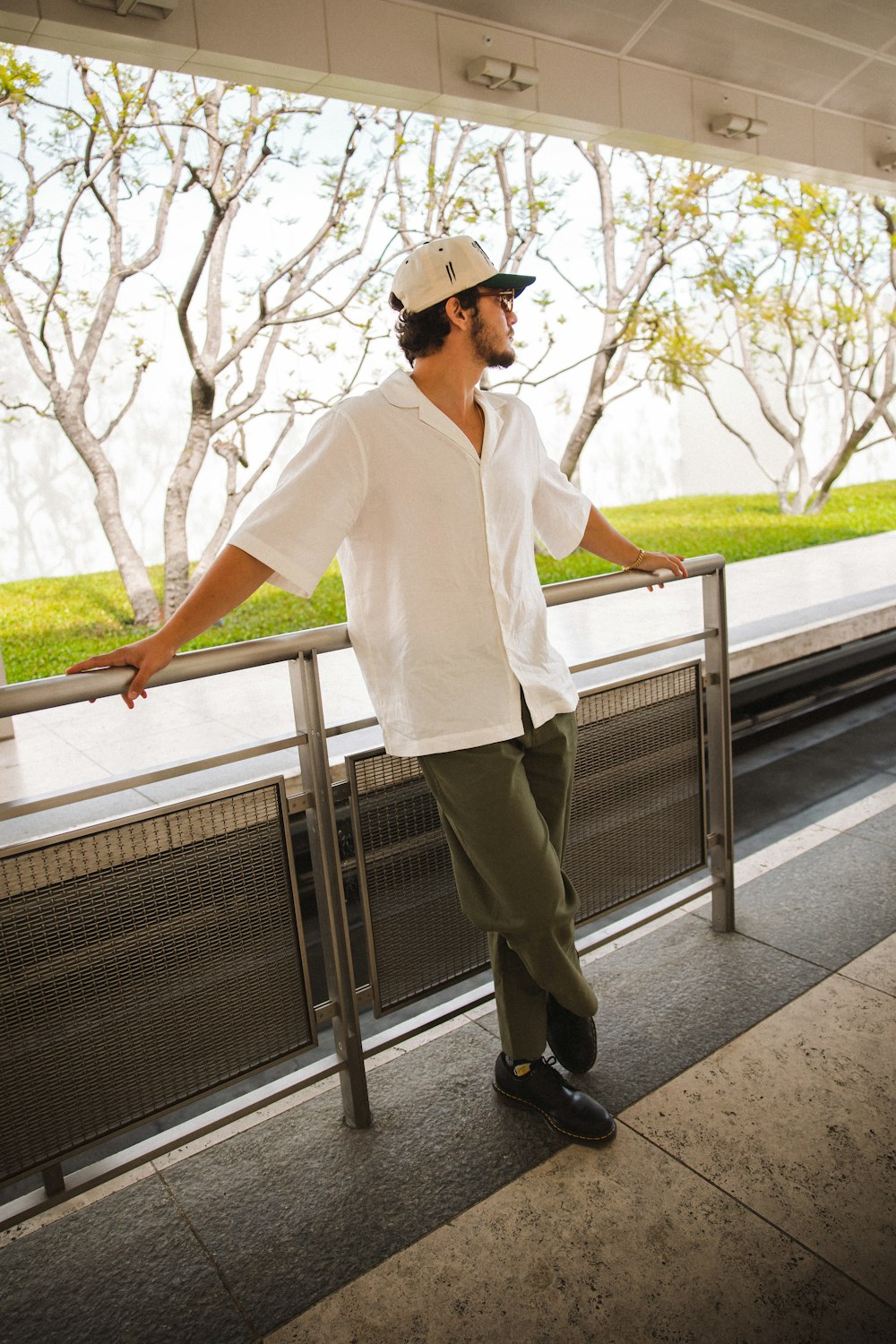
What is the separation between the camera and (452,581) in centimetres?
161

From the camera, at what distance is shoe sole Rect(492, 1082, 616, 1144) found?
1782mm

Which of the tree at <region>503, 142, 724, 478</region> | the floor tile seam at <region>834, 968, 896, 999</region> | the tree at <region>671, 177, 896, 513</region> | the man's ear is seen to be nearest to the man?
the man's ear

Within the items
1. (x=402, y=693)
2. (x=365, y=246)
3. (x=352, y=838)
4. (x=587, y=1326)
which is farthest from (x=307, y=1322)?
(x=365, y=246)

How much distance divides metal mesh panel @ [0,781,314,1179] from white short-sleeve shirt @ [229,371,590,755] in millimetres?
356

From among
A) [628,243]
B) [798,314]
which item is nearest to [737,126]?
[628,243]

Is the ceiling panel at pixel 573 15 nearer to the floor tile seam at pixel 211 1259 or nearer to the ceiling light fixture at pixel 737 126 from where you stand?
the ceiling light fixture at pixel 737 126

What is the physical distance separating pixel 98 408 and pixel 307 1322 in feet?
23.5

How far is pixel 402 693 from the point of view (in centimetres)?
164

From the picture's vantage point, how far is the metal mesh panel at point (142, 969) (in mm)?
1503

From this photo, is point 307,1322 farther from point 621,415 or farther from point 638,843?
point 621,415

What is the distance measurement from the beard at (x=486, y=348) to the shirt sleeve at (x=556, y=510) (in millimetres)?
204

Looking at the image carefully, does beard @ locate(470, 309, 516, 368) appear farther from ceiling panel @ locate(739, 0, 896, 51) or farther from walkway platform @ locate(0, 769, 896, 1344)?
ceiling panel @ locate(739, 0, 896, 51)

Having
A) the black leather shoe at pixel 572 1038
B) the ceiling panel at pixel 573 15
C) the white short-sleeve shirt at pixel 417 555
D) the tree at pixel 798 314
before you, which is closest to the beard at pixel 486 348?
the white short-sleeve shirt at pixel 417 555

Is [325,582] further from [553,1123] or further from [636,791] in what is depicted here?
[553,1123]
